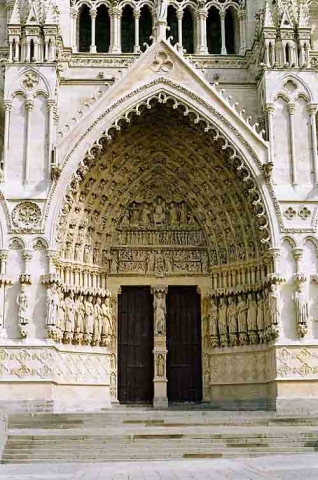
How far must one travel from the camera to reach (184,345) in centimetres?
1962

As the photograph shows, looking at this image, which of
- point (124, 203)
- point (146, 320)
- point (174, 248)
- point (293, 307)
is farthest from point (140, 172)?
point (293, 307)

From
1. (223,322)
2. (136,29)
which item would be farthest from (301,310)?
(136,29)

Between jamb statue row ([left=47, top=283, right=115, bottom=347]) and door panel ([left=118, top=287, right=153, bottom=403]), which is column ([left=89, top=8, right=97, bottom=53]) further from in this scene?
jamb statue row ([left=47, top=283, right=115, bottom=347])

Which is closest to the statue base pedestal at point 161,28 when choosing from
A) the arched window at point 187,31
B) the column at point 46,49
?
the arched window at point 187,31

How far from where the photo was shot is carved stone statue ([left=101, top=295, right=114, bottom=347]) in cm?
1891

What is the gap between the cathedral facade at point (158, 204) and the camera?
17.4m

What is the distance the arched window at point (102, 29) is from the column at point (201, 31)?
2649 mm

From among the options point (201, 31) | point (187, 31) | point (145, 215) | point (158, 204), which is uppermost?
point (187, 31)

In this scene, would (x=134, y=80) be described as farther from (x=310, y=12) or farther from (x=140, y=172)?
(x=310, y=12)

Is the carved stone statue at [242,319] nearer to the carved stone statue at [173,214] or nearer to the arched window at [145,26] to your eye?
the carved stone statue at [173,214]

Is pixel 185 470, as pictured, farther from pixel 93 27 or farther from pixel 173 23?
pixel 173 23

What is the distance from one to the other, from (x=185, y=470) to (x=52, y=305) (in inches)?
283

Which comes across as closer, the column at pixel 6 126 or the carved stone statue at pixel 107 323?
the column at pixel 6 126

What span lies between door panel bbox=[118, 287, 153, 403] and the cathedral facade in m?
0.04
